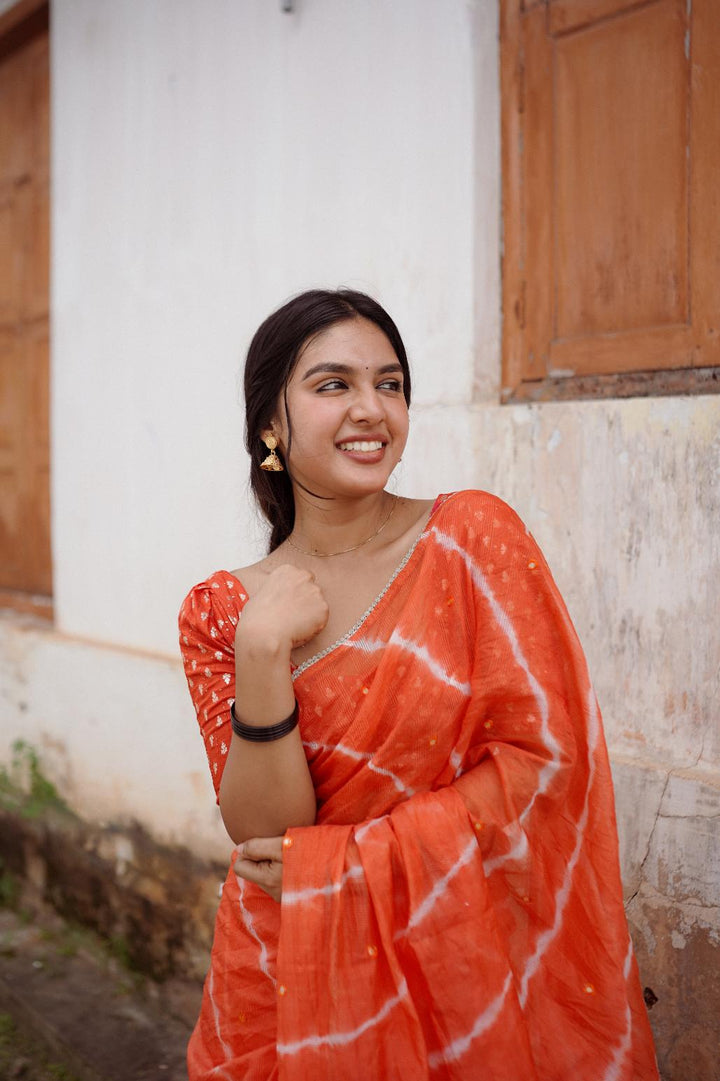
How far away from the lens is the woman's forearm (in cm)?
155

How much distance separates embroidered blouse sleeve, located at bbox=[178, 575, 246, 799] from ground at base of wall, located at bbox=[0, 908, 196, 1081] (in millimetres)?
1816

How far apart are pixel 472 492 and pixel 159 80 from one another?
2619 mm

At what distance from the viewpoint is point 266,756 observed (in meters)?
1.56

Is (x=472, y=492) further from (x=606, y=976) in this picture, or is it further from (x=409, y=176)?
(x=409, y=176)

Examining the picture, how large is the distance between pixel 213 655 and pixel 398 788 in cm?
41

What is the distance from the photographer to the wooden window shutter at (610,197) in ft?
6.96

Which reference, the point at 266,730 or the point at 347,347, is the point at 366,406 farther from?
the point at 266,730

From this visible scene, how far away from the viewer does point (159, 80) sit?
3498mm

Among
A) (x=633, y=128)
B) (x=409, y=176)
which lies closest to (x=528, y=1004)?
(x=633, y=128)

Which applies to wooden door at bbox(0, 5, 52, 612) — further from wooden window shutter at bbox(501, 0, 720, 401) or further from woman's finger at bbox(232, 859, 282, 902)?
woman's finger at bbox(232, 859, 282, 902)

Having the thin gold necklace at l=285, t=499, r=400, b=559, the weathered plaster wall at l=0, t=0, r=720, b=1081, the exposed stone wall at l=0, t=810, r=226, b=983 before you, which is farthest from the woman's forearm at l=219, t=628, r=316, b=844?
the exposed stone wall at l=0, t=810, r=226, b=983

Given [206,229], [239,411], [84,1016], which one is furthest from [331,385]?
[84,1016]

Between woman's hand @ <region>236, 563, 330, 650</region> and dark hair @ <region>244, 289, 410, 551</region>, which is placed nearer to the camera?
woman's hand @ <region>236, 563, 330, 650</region>

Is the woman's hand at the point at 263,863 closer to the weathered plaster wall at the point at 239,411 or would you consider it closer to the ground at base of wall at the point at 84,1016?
the weathered plaster wall at the point at 239,411
